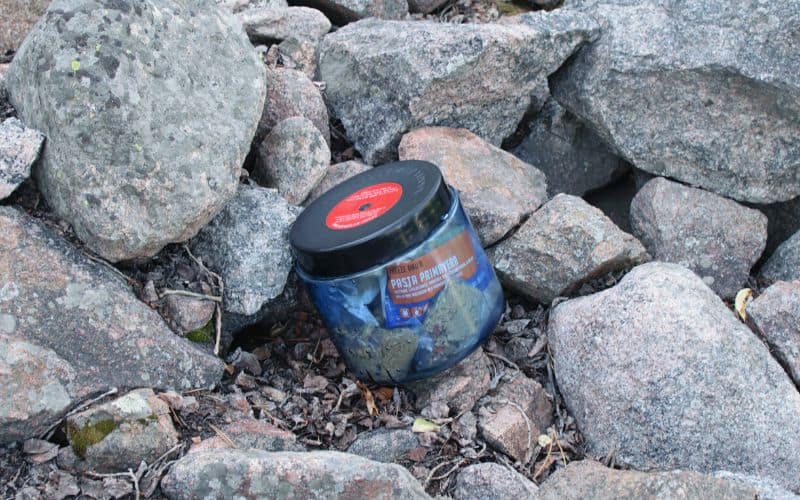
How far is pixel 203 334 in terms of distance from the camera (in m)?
2.76

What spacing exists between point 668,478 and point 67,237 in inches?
69.5

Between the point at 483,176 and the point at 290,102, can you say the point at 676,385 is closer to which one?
the point at 483,176

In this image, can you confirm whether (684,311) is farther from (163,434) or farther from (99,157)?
(99,157)

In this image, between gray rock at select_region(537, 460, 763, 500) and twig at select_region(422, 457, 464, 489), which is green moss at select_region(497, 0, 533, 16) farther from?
gray rock at select_region(537, 460, 763, 500)

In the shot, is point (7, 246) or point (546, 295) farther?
point (546, 295)

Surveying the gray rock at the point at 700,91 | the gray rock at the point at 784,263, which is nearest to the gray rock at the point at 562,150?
the gray rock at the point at 700,91

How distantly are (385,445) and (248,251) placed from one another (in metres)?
0.75

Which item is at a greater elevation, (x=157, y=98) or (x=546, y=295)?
(x=157, y=98)

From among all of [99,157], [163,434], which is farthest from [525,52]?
[163,434]

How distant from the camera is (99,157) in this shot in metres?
2.46

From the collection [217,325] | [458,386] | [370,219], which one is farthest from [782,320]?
[217,325]

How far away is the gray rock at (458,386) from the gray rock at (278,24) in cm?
167

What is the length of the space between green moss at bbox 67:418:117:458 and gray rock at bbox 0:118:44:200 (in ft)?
2.39

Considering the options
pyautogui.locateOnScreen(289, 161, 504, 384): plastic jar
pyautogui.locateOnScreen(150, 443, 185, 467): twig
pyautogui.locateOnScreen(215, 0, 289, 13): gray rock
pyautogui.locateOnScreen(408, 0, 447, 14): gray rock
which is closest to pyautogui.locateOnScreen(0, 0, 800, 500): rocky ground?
pyautogui.locateOnScreen(150, 443, 185, 467): twig
